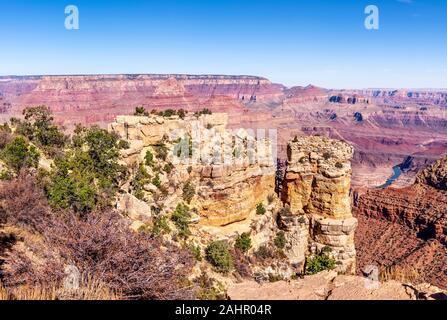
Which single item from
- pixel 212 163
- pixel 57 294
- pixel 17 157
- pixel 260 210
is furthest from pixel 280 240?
pixel 57 294

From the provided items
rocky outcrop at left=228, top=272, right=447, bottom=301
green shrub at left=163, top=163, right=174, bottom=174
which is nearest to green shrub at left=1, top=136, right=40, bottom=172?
green shrub at left=163, top=163, right=174, bottom=174

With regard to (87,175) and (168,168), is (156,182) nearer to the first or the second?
(168,168)

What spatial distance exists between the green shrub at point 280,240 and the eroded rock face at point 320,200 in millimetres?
482

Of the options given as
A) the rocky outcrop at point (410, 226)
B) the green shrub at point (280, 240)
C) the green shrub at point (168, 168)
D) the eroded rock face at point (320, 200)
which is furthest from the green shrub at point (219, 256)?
the rocky outcrop at point (410, 226)

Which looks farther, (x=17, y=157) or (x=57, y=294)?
(x=17, y=157)

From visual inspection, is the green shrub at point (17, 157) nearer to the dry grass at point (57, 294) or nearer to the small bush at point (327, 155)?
the dry grass at point (57, 294)

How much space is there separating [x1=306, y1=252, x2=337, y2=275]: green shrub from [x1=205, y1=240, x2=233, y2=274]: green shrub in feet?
21.0

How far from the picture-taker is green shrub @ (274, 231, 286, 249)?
25359mm

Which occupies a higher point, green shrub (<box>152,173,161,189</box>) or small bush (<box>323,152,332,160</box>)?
small bush (<box>323,152,332,160</box>)

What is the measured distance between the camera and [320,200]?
2570 centimetres

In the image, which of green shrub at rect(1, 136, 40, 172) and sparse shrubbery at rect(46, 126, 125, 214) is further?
green shrub at rect(1, 136, 40, 172)

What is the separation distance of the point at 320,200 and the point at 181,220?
408 inches

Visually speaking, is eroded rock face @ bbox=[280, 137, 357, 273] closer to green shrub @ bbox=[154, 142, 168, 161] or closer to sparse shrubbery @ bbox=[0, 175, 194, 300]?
green shrub @ bbox=[154, 142, 168, 161]

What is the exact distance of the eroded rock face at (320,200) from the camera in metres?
25.1
